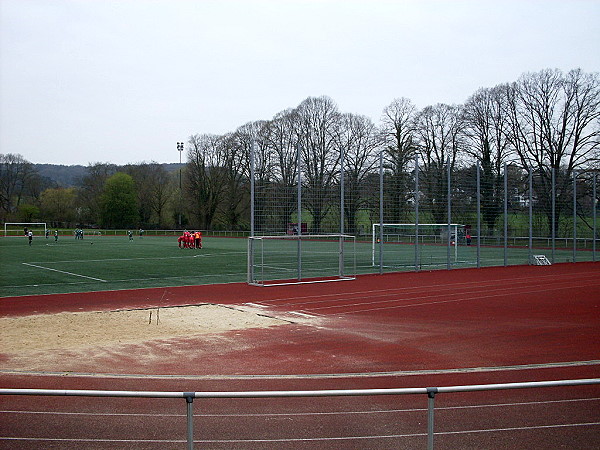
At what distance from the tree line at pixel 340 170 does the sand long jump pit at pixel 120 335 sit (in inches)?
336

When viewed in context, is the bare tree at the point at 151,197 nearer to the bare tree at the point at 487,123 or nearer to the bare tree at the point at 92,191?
the bare tree at the point at 92,191

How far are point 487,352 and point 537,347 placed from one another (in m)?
1.13

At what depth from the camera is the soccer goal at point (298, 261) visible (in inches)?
885

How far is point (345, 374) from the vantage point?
9078 millimetres

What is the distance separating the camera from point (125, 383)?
28.2 feet

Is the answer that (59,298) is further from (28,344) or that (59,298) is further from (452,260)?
(452,260)

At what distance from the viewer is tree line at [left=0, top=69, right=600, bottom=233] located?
26.7m

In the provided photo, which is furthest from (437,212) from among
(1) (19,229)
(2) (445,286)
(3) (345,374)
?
(1) (19,229)

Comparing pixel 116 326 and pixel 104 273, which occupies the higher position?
pixel 104 273

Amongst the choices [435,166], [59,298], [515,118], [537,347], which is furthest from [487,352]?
[515,118]

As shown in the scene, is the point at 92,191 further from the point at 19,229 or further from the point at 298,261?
the point at 298,261

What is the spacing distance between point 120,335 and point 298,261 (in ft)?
37.8

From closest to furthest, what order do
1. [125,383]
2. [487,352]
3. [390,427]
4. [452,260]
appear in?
[390,427] < [125,383] < [487,352] < [452,260]

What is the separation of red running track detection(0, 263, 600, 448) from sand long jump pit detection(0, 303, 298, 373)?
0.10m
